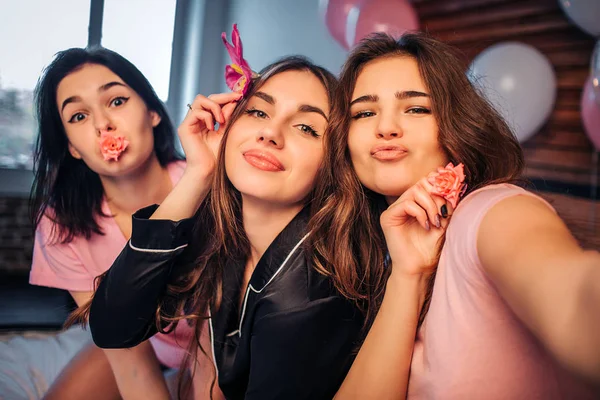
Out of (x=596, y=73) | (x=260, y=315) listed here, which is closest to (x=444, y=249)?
(x=260, y=315)

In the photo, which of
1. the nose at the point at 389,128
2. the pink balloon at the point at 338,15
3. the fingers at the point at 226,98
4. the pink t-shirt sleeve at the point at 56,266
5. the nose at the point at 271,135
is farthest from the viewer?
the pink balloon at the point at 338,15

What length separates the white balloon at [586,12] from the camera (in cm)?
227

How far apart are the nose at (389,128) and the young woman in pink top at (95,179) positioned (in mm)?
740

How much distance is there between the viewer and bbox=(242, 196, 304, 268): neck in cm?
140

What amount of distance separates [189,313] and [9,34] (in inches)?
39.3

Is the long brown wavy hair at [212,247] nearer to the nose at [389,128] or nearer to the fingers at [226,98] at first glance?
the fingers at [226,98]

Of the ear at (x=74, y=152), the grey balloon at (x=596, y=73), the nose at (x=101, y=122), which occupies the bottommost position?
the ear at (x=74, y=152)

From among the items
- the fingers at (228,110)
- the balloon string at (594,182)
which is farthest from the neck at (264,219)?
the balloon string at (594,182)

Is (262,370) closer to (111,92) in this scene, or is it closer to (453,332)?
(453,332)

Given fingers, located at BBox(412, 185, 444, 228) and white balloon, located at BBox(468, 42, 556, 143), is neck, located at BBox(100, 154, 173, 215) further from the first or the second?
white balloon, located at BBox(468, 42, 556, 143)

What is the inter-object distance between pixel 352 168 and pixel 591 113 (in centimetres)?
178

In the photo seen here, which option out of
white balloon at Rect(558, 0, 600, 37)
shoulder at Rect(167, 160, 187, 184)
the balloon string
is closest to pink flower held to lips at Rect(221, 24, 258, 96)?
shoulder at Rect(167, 160, 187, 184)

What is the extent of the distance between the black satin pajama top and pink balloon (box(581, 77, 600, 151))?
5.98ft

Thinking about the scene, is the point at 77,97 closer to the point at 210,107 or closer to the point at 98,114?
the point at 98,114
